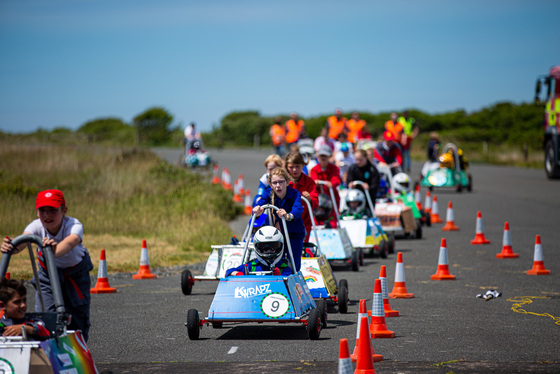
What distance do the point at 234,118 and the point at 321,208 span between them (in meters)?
83.2

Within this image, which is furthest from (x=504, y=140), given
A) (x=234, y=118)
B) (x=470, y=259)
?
(x=470, y=259)

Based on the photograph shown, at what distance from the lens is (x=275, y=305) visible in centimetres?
998

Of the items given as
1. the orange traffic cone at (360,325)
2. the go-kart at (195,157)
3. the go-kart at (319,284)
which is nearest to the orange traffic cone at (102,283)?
the go-kart at (319,284)

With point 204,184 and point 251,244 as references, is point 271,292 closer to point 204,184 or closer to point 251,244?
point 251,244

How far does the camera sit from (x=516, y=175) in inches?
1624

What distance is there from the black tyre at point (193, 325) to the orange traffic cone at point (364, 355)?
8.77 ft

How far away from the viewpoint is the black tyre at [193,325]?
388 inches

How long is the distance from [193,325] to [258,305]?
76 centimetres

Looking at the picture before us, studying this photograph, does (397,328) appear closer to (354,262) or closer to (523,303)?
(523,303)

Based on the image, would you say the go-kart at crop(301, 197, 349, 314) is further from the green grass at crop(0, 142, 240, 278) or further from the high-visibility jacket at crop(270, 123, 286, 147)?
the high-visibility jacket at crop(270, 123, 286, 147)

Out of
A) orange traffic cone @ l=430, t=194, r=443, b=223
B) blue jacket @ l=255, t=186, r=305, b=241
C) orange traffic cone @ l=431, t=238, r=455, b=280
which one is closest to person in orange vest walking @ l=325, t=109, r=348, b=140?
orange traffic cone @ l=430, t=194, r=443, b=223

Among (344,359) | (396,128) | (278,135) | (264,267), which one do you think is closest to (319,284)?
(264,267)

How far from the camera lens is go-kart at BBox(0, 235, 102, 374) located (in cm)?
627

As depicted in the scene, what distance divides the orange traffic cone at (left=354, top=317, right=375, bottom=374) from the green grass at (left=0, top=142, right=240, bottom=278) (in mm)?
9318
